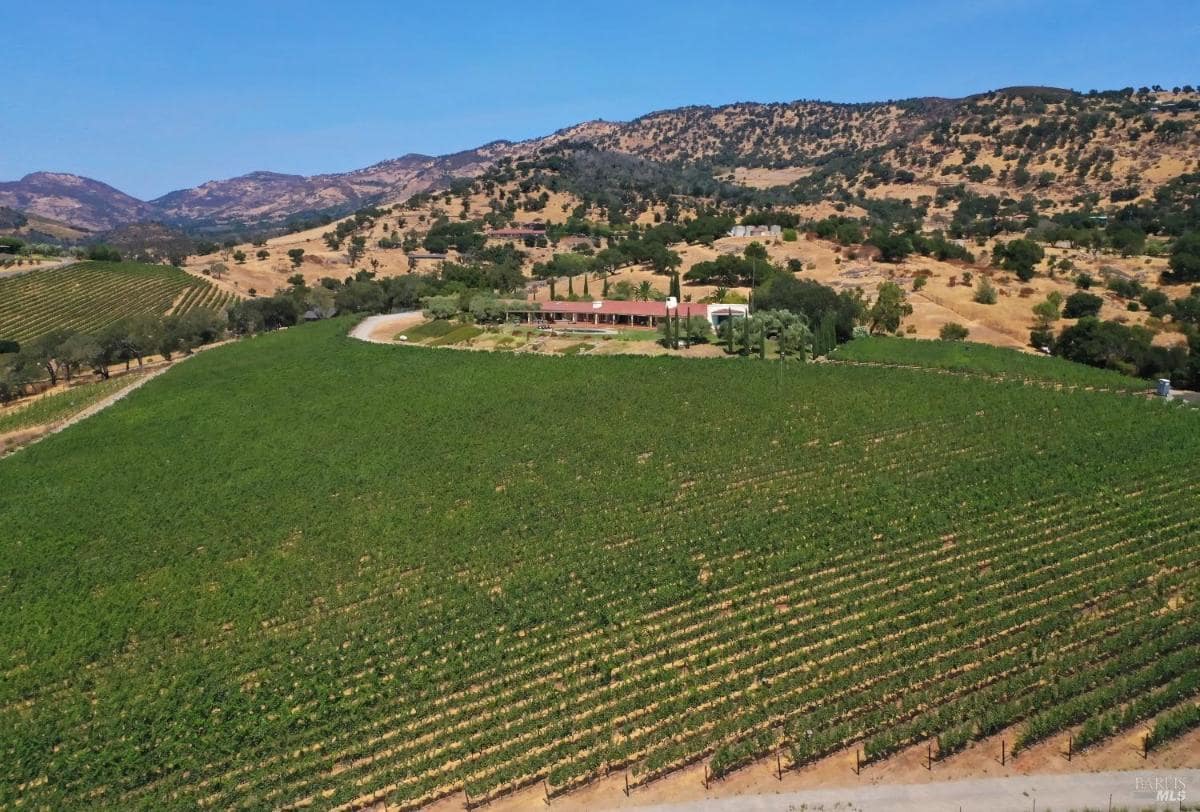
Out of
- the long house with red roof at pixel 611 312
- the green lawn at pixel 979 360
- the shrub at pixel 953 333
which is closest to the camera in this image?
the green lawn at pixel 979 360

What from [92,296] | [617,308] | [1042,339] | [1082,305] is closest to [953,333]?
[1042,339]

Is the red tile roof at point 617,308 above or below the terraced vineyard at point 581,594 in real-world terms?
above

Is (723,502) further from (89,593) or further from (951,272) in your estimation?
(951,272)

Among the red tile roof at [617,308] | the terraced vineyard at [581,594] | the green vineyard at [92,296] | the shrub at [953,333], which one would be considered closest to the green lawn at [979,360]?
the shrub at [953,333]

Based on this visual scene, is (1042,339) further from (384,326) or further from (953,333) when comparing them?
(384,326)

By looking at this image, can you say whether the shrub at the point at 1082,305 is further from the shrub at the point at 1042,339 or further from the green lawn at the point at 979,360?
the green lawn at the point at 979,360
